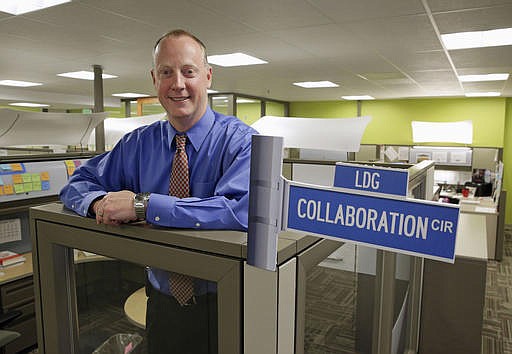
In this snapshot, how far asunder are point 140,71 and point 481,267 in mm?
4532

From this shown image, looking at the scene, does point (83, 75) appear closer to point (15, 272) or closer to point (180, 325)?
point (15, 272)

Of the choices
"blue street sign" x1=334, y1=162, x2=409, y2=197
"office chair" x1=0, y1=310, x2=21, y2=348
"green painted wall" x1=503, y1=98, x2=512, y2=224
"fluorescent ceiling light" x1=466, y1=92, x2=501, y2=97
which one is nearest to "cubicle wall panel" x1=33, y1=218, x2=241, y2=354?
"blue street sign" x1=334, y1=162, x2=409, y2=197

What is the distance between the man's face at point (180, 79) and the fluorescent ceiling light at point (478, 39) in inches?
109

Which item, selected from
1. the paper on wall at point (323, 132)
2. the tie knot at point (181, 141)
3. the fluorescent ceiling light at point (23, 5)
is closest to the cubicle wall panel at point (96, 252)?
the tie knot at point (181, 141)

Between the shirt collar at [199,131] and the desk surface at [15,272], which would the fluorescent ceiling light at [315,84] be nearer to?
the desk surface at [15,272]

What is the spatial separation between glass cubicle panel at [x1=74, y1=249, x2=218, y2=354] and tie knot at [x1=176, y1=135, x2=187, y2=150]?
37 cm

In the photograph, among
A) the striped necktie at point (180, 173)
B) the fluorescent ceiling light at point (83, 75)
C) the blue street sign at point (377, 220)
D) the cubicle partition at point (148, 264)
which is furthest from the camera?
the fluorescent ceiling light at point (83, 75)

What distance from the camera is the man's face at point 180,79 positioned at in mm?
1076

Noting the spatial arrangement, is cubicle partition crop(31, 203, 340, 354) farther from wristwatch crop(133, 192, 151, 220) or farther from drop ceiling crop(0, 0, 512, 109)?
drop ceiling crop(0, 0, 512, 109)

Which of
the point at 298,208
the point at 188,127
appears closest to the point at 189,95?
the point at 188,127

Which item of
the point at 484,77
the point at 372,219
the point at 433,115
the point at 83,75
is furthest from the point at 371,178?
the point at 433,115

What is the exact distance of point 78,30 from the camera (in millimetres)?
3250

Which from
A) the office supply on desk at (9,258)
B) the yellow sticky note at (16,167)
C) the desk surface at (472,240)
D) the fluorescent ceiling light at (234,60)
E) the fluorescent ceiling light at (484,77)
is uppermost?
the fluorescent ceiling light at (234,60)

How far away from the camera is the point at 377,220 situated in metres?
0.46
